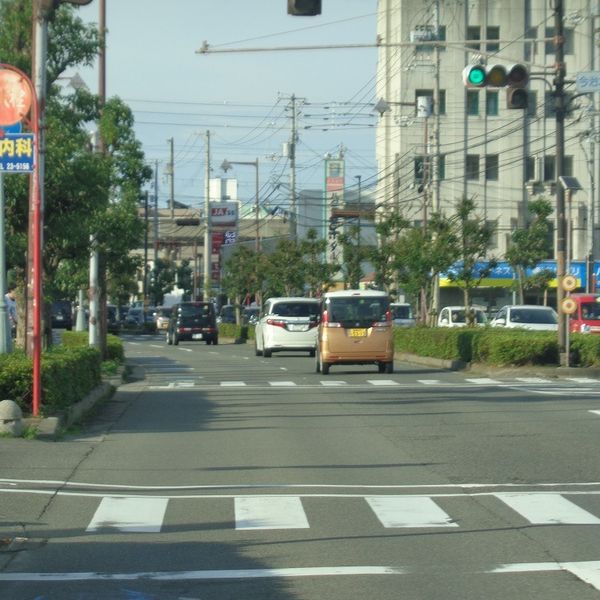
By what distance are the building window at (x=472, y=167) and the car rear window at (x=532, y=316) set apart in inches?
1317

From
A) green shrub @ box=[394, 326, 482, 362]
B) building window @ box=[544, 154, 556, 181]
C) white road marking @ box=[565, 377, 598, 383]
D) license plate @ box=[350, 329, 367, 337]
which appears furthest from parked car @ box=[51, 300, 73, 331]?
white road marking @ box=[565, 377, 598, 383]

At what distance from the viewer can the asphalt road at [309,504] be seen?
7625mm

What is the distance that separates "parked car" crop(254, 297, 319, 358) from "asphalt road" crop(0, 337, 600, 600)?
720 inches

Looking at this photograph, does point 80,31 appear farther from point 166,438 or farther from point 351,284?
point 351,284

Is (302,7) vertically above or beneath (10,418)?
above

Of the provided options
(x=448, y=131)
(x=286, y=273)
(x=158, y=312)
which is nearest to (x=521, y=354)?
(x=286, y=273)

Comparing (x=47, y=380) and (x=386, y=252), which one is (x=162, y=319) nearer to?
(x=386, y=252)

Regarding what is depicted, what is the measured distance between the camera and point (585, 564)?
7.91 m

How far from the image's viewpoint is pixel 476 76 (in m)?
20.2

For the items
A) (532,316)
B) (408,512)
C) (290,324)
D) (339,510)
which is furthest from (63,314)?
(408,512)

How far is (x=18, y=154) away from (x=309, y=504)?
26.9ft

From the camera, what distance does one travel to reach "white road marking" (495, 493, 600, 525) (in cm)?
955

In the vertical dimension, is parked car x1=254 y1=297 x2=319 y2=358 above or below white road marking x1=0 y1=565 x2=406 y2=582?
above

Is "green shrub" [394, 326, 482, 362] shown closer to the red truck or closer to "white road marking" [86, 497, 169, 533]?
the red truck
